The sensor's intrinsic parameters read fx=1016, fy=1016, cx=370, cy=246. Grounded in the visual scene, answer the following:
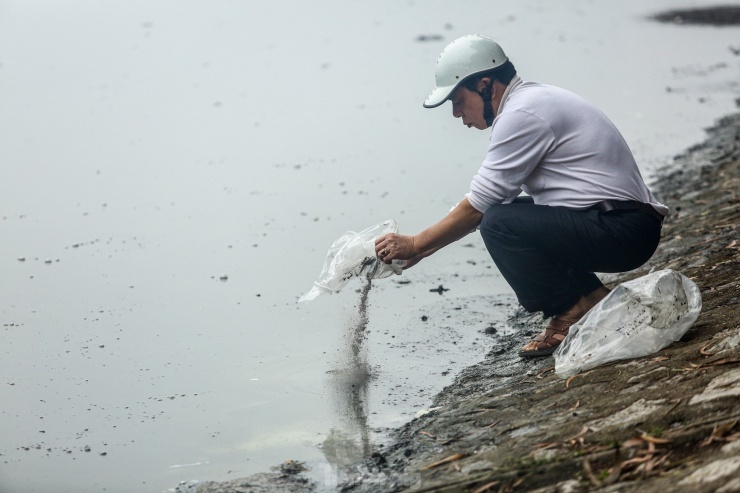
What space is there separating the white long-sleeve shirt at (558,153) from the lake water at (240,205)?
1.14 metres

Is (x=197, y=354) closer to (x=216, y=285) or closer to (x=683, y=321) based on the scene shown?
(x=216, y=285)

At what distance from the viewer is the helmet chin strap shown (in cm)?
469

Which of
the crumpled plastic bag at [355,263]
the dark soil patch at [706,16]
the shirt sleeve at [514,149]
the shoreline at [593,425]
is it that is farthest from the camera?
the dark soil patch at [706,16]

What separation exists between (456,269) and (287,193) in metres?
1.97

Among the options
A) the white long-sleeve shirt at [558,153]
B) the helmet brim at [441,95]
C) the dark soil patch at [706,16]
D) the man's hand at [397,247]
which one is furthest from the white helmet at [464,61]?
the dark soil patch at [706,16]

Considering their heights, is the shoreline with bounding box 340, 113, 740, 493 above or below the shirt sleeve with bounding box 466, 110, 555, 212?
below

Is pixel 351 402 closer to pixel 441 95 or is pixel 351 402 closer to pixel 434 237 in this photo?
pixel 434 237

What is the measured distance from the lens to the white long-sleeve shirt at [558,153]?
14.6 ft

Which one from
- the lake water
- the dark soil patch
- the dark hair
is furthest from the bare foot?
the dark soil patch

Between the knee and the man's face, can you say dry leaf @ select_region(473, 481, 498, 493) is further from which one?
the man's face

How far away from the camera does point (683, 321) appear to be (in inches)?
171

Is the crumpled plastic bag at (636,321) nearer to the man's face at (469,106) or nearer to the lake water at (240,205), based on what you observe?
the lake water at (240,205)

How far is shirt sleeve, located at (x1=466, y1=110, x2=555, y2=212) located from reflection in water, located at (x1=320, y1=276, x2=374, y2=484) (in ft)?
3.13

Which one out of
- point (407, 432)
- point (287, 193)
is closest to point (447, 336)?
point (407, 432)
